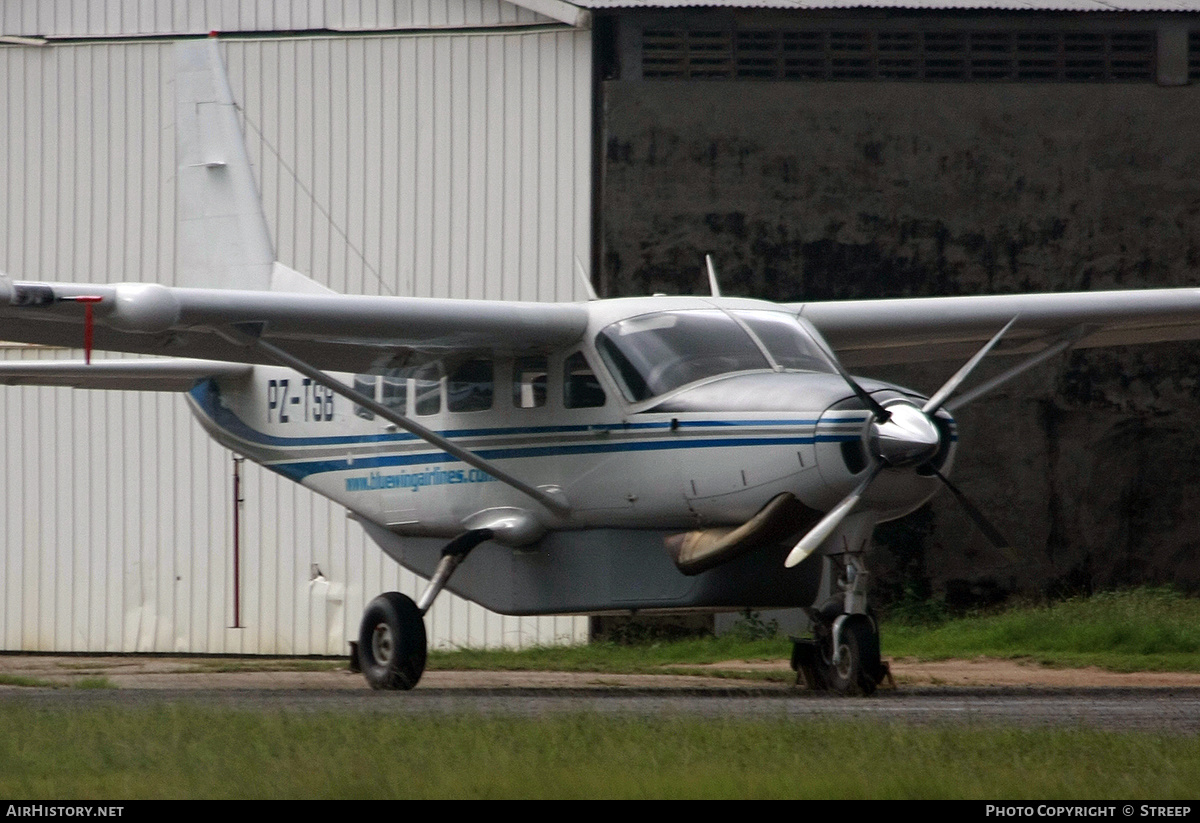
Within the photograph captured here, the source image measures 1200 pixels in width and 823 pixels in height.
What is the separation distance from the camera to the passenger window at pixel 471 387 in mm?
13844

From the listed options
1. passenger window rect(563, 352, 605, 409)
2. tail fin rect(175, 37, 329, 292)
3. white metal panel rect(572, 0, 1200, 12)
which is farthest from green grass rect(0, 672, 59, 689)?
white metal panel rect(572, 0, 1200, 12)

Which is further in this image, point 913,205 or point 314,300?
A: point 913,205

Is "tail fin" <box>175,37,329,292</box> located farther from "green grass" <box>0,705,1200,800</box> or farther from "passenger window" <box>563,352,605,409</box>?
"green grass" <box>0,705,1200,800</box>

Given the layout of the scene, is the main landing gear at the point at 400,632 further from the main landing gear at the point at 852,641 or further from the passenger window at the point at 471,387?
the main landing gear at the point at 852,641

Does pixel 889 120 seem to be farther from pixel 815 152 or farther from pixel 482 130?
pixel 482 130

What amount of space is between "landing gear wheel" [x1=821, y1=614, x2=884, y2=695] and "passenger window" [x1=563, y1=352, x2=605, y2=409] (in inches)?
96.8

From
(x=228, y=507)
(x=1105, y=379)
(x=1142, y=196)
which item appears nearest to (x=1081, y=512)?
(x=1105, y=379)

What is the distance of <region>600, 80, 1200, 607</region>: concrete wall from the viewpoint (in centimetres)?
2003

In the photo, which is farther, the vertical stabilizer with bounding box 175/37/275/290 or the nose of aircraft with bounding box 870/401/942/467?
the vertical stabilizer with bounding box 175/37/275/290

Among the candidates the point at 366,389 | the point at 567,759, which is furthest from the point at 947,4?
the point at 567,759

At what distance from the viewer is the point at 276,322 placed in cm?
1255

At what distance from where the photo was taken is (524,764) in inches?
279

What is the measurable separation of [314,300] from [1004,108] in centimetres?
1044

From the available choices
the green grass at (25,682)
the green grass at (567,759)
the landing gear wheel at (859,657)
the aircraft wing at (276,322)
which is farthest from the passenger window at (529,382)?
the green grass at (25,682)
